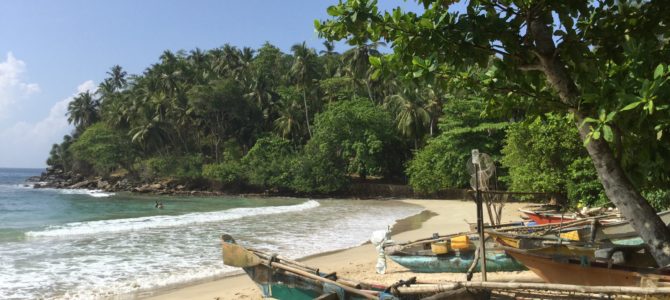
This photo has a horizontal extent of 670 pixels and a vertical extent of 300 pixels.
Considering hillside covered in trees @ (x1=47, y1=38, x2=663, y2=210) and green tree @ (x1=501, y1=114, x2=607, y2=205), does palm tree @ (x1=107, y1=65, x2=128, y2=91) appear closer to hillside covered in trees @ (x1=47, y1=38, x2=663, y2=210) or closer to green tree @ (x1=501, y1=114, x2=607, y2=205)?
hillside covered in trees @ (x1=47, y1=38, x2=663, y2=210)

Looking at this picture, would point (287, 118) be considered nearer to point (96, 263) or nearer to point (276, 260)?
point (96, 263)

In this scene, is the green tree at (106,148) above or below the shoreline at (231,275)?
above

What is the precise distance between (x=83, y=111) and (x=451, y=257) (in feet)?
246

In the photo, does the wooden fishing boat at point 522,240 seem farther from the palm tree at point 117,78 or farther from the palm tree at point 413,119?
the palm tree at point 117,78

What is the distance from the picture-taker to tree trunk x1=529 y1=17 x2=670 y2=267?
12.6 ft

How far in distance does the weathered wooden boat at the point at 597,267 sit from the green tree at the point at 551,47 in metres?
1.28

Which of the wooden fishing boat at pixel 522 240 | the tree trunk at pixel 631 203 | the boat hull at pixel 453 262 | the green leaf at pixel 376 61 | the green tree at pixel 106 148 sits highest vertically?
the green tree at pixel 106 148

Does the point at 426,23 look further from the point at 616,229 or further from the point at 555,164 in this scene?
the point at 555,164

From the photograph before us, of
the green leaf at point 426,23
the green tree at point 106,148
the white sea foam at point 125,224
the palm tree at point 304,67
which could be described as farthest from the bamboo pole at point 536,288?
the green tree at point 106,148

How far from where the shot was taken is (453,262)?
9016 millimetres

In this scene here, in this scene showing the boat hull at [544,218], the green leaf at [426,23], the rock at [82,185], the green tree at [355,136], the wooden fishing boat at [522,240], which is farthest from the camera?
the rock at [82,185]

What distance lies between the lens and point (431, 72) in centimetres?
400

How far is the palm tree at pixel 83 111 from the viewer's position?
72.0 m

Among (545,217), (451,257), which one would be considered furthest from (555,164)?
(451,257)
